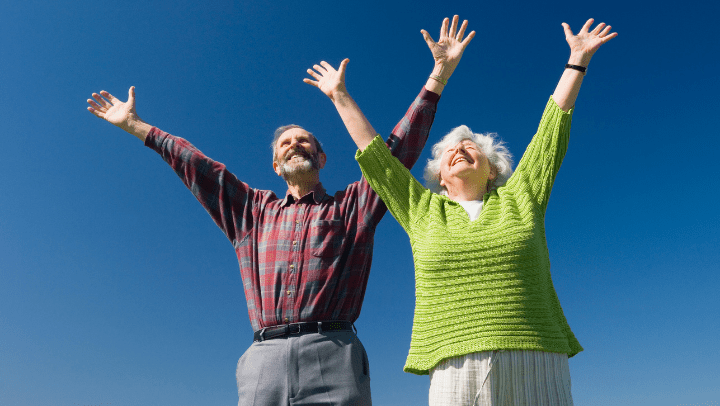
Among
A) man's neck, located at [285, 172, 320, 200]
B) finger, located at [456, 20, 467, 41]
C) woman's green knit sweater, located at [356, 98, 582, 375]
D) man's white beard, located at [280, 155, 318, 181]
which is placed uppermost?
finger, located at [456, 20, 467, 41]

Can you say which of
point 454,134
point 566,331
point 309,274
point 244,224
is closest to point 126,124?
point 244,224

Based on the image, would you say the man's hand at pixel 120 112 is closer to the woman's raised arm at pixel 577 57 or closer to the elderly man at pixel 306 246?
the elderly man at pixel 306 246

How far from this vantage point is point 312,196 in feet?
15.1

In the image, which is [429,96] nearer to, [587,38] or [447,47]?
[447,47]

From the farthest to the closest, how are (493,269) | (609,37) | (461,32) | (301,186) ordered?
(301,186) → (461,32) → (609,37) → (493,269)

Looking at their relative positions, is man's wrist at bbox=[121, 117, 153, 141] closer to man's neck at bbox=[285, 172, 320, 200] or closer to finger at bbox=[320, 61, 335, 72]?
man's neck at bbox=[285, 172, 320, 200]

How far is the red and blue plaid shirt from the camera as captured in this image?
4.14 meters

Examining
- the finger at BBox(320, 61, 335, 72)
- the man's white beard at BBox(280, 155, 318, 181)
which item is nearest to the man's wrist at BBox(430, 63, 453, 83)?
the finger at BBox(320, 61, 335, 72)

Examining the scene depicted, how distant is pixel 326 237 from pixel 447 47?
1668 mm

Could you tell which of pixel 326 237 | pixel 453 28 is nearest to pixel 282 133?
pixel 326 237

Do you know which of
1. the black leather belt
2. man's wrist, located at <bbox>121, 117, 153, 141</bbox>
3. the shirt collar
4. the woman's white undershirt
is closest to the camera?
the woman's white undershirt

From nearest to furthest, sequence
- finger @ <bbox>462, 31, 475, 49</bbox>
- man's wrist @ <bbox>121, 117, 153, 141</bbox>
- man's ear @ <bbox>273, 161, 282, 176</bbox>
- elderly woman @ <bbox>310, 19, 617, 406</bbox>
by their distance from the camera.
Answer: elderly woman @ <bbox>310, 19, 617, 406</bbox>, finger @ <bbox>462, 31, 475, 49</bbox>, man's ear @ <bbox>273, 161, 282, 176</bbox>, man's wrist @ <bbox>121, 117, 153, 141</bbox>

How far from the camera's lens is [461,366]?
3.25 metres

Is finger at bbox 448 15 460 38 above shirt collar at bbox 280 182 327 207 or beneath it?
above
